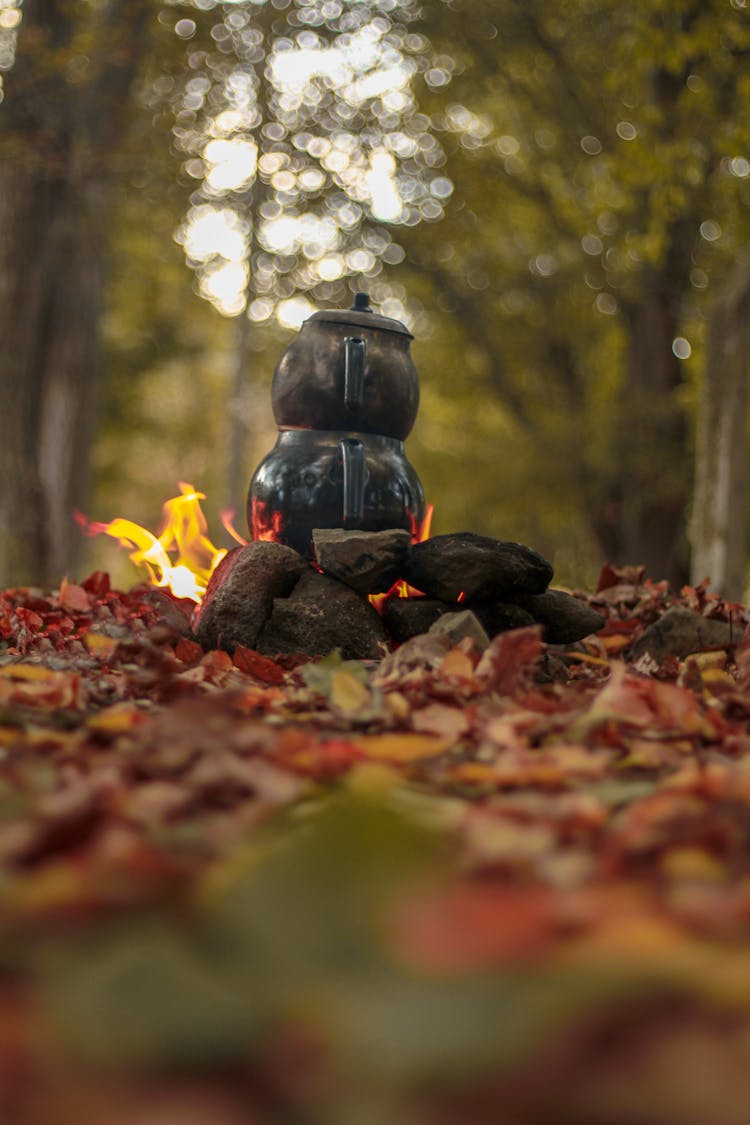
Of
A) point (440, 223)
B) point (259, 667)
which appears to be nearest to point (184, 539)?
point (259, 667)

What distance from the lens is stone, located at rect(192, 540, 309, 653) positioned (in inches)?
136

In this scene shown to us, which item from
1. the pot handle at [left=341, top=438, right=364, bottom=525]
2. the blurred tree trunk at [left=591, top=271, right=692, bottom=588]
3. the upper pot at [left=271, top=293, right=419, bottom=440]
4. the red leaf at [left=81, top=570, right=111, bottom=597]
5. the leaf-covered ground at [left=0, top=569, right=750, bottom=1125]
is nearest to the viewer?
the leaf-covered ground at [left=0, top=569, right=750, bottom=1125]

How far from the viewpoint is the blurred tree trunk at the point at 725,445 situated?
702 centimetres

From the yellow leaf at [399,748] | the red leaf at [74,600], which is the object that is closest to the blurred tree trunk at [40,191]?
the red leaf at [74,600]

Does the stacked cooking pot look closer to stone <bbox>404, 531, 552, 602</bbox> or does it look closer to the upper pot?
the upper pot

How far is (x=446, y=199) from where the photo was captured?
15.2m

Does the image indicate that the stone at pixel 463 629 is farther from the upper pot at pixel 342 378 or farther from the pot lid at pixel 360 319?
the pot lid at pixel 360 319

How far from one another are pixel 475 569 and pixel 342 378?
1.05 m

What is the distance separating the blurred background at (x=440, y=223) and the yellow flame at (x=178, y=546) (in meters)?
3.94

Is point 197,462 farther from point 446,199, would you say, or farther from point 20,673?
point 20,673

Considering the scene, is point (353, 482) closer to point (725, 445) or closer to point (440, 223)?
Result: point (725, 445)

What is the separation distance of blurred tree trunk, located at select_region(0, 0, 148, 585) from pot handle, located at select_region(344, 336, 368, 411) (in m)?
4.25

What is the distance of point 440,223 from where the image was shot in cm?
1487

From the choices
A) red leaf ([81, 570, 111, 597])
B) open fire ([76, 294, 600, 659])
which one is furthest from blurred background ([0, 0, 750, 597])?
open fire ([76, 294, 600, 659])
